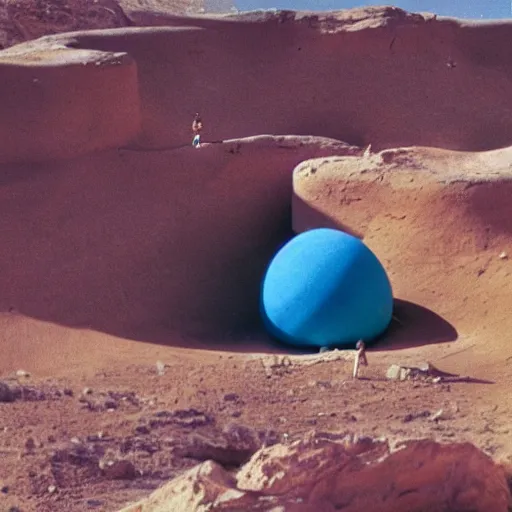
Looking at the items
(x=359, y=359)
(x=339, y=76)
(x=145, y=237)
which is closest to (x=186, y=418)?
(x=359, y=359)

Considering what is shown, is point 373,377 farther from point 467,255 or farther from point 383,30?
point 383,30

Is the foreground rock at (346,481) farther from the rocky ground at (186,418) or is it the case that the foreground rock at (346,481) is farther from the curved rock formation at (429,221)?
the curved rock formation at (429,221)

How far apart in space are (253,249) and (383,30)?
738cm

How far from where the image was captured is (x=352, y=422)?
214 inches

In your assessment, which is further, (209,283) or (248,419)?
(209,283)

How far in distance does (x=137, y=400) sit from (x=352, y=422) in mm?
1391

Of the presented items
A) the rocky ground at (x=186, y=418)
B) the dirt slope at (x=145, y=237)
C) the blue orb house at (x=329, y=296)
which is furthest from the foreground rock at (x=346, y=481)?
the blue orb house at (x=329, y=296)

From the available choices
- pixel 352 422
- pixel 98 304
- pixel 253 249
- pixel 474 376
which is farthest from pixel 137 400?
pixel 253 249

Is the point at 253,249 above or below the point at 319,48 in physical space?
below

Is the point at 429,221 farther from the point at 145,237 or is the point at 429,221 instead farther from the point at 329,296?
the point at 145,237

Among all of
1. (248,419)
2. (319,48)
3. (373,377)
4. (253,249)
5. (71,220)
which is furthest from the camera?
(319,48)

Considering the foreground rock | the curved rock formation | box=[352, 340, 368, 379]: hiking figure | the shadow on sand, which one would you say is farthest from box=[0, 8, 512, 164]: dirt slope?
the foreground rock

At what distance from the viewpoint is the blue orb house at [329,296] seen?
287 inches

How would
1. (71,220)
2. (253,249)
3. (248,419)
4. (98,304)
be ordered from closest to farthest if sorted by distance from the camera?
(248,419) < (98,304) < (71,220) < (253,249)
